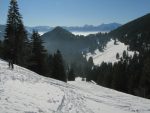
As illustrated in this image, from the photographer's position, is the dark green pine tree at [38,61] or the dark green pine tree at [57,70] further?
the dark green pine tree at [57,70]

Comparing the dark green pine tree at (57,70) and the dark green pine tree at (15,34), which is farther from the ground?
the dark green pine tree at (15,34)

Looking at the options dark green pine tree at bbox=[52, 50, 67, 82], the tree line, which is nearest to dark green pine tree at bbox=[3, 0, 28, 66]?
the tree line

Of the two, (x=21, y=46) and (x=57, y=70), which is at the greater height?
(x=21, y=46)

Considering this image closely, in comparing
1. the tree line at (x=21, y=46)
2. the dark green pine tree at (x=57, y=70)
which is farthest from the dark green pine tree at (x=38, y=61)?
the dark green pine tree at (x=57, y=70)

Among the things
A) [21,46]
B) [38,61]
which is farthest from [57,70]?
[21,46]

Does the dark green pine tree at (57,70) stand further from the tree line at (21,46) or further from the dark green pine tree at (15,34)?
the dark green pine tree at (15,34)

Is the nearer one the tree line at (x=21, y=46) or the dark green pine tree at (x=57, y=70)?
the tree line at (x=21, y=46)

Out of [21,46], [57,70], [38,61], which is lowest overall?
[57,70]

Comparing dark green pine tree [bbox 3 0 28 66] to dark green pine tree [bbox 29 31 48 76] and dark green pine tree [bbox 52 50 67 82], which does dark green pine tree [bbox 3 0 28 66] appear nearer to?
dark green pine tree [bbox 29 31 48 76]

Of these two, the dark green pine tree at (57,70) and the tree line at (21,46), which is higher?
the tree line at (21,46)

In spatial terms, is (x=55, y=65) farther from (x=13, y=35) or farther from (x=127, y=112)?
(x=127, y=112)

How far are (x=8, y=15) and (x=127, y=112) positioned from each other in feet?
119

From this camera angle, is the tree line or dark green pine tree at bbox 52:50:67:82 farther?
dark green pine tree at bbox 52:50:67:82

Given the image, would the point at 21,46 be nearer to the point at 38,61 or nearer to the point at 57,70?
the point at 38,61
